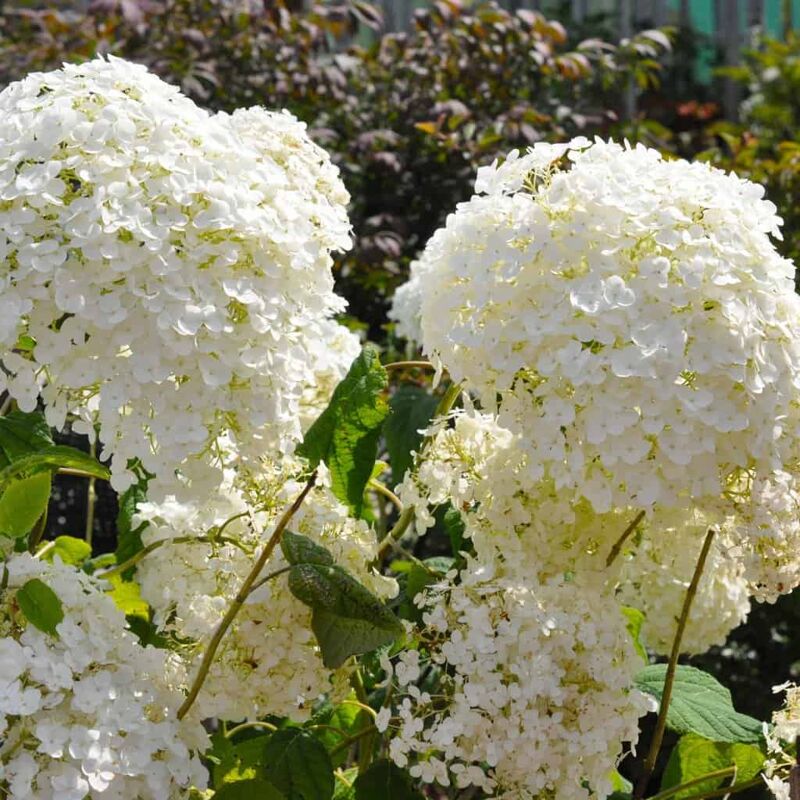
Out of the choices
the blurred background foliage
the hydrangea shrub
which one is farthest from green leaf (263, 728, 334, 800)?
the blurred background foliage

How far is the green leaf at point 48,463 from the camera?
4.21 feet

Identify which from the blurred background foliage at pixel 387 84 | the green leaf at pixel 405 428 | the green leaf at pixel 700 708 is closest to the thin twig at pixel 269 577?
the green leaf at pixel 405 428

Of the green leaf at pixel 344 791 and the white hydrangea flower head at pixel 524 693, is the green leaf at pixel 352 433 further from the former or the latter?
the green leaf at pixel 344 791

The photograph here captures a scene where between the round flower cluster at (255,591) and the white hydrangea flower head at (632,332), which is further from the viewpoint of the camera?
the round flower cluster at (255,591)

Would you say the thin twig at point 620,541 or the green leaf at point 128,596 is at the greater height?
the thin twig at point 620,541

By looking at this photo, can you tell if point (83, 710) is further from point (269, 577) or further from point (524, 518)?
point (524, 518)

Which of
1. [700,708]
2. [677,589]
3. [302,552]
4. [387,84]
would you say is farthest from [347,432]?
[387,84]

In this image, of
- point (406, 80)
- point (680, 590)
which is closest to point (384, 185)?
point (406, 80)

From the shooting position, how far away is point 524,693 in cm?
115

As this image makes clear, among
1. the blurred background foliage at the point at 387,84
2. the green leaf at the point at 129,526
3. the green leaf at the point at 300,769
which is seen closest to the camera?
the green leaf at the point at 300,769

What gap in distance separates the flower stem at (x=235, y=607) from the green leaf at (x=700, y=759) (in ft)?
1.93

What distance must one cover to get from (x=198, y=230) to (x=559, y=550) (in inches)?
17.8

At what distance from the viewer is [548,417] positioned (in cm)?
116

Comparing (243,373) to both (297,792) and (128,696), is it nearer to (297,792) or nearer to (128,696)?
(128,696)
